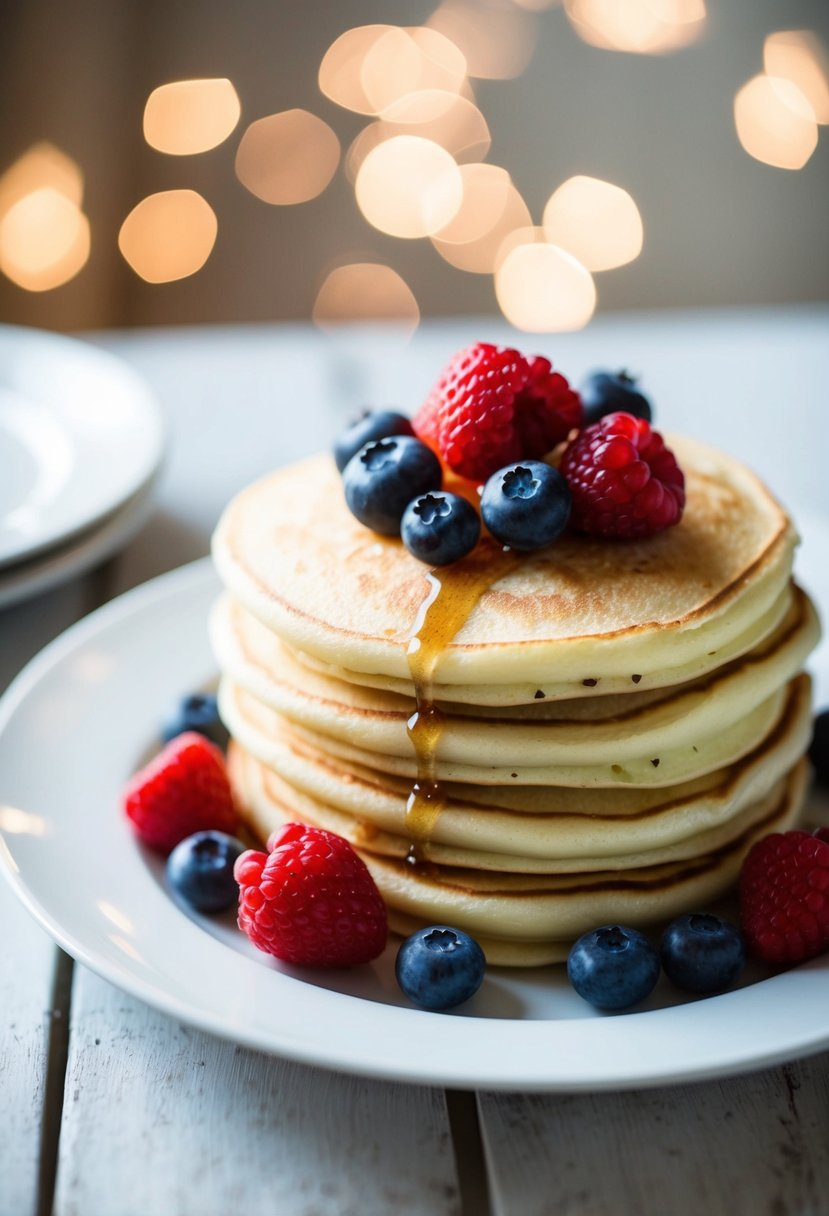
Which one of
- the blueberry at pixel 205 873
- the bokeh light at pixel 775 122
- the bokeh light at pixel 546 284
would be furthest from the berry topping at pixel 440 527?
the bokeh light at pixel 775 122

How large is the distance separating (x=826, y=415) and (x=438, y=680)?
5.82ft

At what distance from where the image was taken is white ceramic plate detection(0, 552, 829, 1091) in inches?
42.0

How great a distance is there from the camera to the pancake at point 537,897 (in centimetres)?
132

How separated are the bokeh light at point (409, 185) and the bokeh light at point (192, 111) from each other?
0.50 meters

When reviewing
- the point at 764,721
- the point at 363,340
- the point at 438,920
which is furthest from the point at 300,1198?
the point at 363,340

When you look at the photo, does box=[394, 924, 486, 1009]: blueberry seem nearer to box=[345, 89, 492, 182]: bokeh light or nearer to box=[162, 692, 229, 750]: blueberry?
box=[162, 692, 229, 750]: blueberry

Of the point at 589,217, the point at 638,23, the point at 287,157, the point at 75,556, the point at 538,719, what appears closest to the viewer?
the point at 538,719

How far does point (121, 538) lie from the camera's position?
6.79 ft

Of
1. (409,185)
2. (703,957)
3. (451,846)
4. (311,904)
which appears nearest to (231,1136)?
(311,904)

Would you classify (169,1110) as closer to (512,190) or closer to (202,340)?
(202,340)

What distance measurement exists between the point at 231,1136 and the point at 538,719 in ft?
1.67

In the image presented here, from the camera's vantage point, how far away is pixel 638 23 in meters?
4.04

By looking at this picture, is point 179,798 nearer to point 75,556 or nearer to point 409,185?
point 75,556

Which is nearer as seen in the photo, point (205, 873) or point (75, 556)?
point (205, 873)
